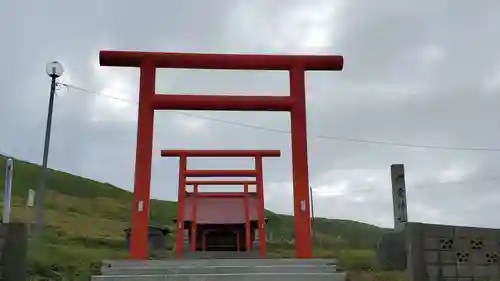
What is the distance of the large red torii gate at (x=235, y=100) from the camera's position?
1079cm

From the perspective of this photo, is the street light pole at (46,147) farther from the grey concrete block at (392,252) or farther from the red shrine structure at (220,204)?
the red shrine structure at (220,204)

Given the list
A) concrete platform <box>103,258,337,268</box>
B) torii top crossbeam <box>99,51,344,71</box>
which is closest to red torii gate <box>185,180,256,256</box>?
torii top crossbeam <box>99,51,344,71</box>

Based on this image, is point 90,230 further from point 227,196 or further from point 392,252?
point 392,252

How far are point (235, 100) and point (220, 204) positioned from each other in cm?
1107

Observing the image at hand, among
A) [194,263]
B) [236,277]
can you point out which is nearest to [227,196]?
[194,263]

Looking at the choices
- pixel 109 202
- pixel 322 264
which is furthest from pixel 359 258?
pixel 109 202

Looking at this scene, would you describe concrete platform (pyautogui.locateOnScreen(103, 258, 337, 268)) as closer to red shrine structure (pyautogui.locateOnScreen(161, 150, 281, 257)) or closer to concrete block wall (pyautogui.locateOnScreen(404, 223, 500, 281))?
concrete block wall (pyautogui.locateOnScreen(404, 223, 500, 281))

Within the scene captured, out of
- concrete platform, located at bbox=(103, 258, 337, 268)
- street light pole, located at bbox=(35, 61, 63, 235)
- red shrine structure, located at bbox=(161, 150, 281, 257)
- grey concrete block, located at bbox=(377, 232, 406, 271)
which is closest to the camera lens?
grey concrete block, located at bbox=(377, 232, 406, 271)

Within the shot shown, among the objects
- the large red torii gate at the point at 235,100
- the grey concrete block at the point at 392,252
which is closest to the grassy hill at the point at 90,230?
the grey concrete block at the point at 392,252

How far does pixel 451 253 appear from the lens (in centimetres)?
627

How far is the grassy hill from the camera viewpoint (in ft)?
30.9

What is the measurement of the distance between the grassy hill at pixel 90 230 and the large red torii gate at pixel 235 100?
1787 millimetres

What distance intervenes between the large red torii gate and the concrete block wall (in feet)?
15.3

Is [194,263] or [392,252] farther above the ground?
[392,252]
